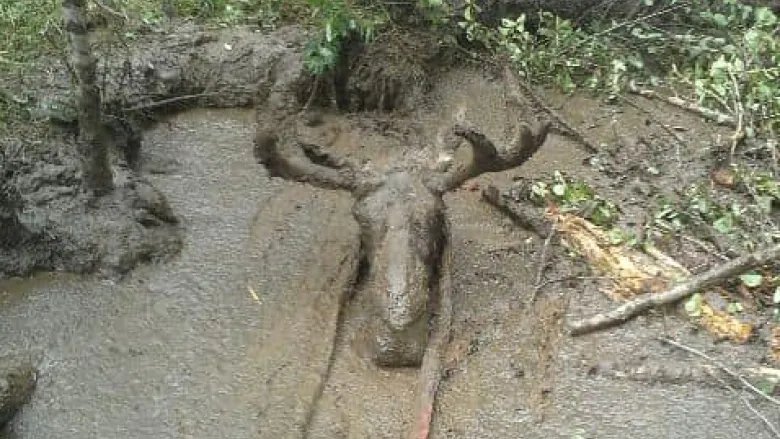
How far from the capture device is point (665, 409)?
5180mm

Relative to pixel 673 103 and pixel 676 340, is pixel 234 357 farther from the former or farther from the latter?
pixel 673 103

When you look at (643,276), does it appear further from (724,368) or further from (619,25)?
(619,25)

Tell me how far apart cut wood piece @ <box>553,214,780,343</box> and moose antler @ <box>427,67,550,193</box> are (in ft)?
2.36

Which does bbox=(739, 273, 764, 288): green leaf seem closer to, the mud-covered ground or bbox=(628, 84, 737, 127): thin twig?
the mud-covered ground

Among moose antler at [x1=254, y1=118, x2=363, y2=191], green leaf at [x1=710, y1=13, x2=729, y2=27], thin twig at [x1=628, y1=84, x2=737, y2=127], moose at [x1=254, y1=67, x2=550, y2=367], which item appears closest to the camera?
moose at [x1=254, y1=67, x2=550, y2=367]

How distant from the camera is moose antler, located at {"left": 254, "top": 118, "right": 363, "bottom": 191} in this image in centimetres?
586

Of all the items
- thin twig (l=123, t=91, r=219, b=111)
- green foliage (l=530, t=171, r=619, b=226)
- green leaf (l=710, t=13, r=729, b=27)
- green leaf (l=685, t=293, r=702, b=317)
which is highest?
green leaf (l=710, t=13, r=729, b=27)

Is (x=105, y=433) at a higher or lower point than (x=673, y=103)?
lower

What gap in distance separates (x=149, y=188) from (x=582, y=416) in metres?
3.33

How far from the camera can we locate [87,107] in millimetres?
6449

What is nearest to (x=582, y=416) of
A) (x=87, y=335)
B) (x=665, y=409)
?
(x=665, y=409)

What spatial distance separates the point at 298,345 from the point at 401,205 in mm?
988

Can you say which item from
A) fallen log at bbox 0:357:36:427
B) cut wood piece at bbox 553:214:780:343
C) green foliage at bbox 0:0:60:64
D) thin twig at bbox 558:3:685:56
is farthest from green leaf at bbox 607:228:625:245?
green foliage at bbox 0:0:60:64

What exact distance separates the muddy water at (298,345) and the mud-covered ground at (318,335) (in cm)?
1
